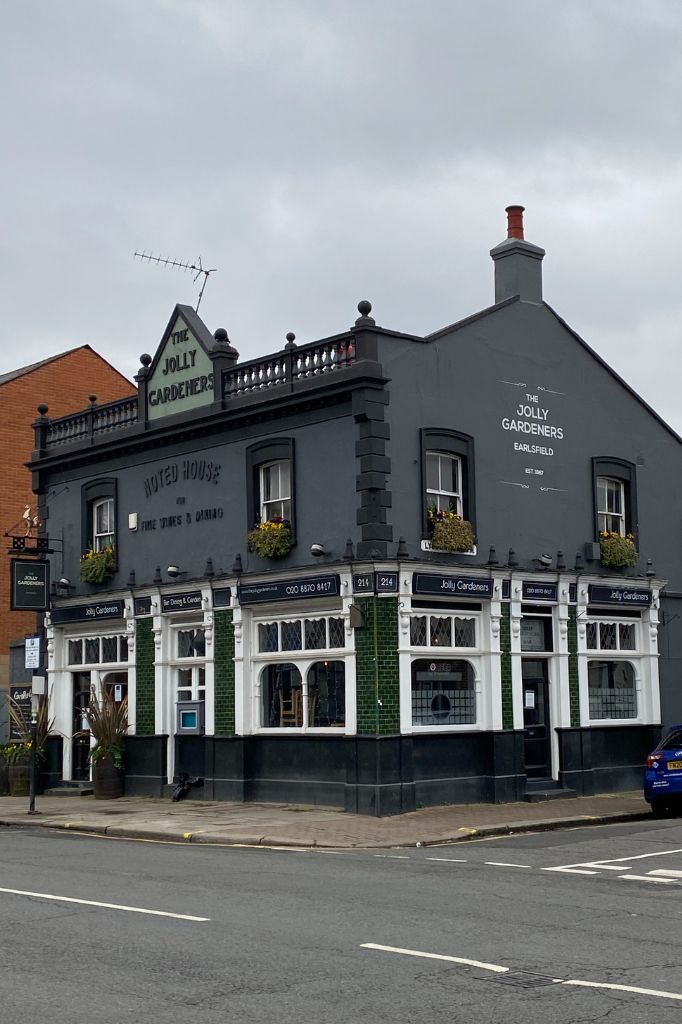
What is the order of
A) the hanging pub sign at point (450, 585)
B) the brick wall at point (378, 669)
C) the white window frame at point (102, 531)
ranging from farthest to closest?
the white window frame at point (102, 531)
the hanging pub sign at point (450, 585)
the brick wall at point (378, 669)

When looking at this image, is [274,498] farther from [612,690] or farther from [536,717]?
[612,690]

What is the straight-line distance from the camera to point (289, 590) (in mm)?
22219

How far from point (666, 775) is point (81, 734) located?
12535 mm

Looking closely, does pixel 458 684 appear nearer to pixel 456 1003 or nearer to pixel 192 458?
pixel 192 458

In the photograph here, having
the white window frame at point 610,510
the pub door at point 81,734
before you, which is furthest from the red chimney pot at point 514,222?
the pub door at point 81,734

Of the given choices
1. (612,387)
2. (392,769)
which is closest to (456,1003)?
(392,769)

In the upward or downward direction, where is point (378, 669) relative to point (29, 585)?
downward

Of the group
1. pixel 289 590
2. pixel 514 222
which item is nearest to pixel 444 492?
pixel 289 590

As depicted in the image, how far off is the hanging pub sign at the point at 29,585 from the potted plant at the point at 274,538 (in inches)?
233

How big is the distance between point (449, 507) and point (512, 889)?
10572 millimetres

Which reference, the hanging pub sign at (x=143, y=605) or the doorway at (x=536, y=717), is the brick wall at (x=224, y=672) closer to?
the hanging pub sign at (x=143, y=605)

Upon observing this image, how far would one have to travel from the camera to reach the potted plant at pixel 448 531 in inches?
856

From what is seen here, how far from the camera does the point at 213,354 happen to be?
79.6ft

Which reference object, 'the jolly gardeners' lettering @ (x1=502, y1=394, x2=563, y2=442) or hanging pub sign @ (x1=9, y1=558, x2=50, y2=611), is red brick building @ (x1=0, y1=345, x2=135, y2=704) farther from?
'the jolly gardeners' lettering @ (x1=502, y1=394, x2=563, y2=442)
